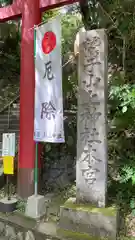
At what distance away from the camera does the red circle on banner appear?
12.3ft

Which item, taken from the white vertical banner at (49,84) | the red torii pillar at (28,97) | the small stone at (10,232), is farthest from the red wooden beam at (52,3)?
the small stone at (10,232)

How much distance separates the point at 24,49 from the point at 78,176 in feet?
8.30

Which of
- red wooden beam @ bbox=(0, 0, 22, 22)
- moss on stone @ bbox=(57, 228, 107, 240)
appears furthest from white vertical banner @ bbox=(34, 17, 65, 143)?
moss on stone @ bbox=(57, 228, 107, 240)

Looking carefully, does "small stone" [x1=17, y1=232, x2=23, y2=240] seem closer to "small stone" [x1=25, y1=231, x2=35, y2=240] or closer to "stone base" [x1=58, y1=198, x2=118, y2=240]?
"small stone" [x1=25, y1=231, x2=35, y2=240]

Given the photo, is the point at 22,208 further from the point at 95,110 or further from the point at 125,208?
the point at 95,110

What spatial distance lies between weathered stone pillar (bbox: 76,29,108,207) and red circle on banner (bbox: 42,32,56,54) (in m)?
0.44

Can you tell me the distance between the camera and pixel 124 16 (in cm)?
519

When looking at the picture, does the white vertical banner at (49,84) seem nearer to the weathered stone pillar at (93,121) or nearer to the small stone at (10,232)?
the weathered stone pillar at (93,121)

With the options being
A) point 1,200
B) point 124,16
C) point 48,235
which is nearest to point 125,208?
point 48,235

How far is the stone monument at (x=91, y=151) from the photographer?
343cm

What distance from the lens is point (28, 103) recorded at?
4.58m

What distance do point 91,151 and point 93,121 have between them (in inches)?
16.7

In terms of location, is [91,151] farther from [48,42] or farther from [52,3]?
[52,3]

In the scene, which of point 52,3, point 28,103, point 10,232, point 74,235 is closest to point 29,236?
point 10,232
